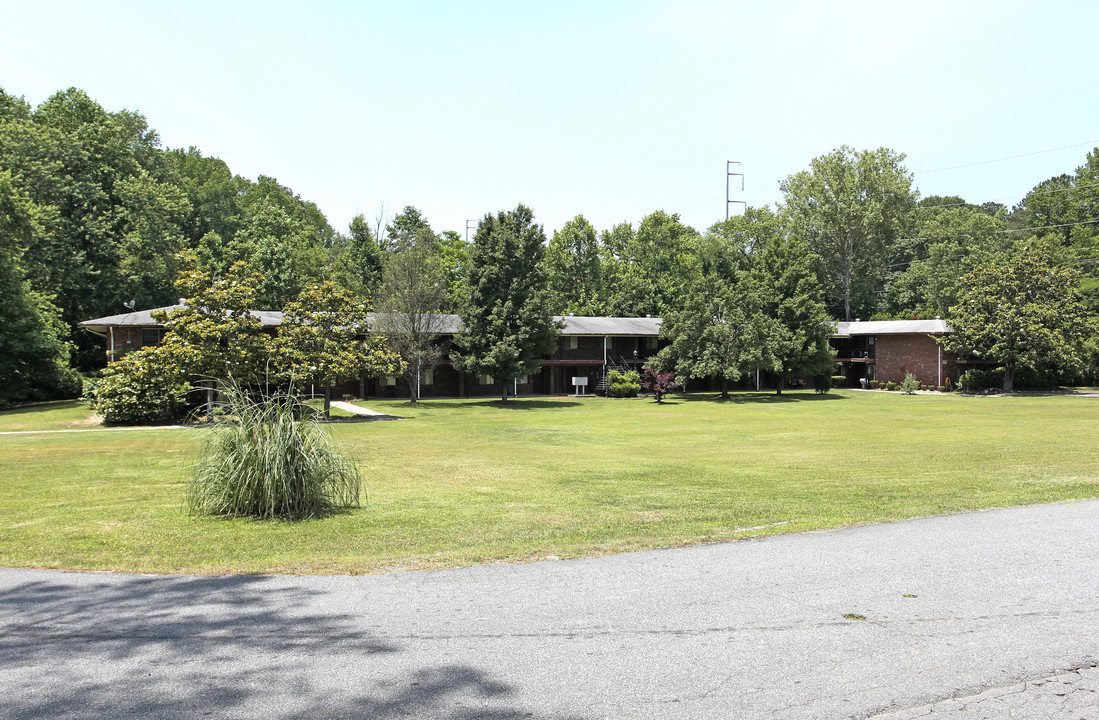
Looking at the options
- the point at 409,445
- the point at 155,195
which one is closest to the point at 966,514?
the point at 409,445

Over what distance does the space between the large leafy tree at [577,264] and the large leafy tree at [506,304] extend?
985 inches

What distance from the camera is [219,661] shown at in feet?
14.4

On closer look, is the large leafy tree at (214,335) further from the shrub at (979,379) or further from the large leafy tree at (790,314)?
the shrub at (979,379)

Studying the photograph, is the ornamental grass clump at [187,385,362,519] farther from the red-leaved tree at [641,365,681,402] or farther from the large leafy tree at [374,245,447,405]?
the red-leaved tree at [641,365,681,402]

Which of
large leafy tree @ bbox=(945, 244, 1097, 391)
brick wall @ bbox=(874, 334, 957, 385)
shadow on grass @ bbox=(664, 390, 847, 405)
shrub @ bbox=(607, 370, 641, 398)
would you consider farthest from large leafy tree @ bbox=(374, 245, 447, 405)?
brick wall @ bbox=(874, 334, 957, 385)

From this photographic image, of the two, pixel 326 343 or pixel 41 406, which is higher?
pixel 326 343

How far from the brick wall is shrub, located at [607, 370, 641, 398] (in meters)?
22.0

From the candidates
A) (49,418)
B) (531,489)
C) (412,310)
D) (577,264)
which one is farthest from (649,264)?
(531,489)

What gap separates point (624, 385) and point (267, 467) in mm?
40157

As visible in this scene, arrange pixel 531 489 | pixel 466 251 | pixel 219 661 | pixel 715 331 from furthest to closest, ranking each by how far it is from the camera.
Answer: pixel 466 251, pixel 715 331, pixel 531 489, pixel 219 661

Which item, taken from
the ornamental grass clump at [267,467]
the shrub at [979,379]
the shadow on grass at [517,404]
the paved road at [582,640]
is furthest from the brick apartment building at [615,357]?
the paved road at [582,640]

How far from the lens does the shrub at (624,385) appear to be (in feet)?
159

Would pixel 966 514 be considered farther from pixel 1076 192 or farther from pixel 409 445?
pixel 1076 192

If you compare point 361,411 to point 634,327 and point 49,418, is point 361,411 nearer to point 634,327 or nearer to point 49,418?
point 49,418
